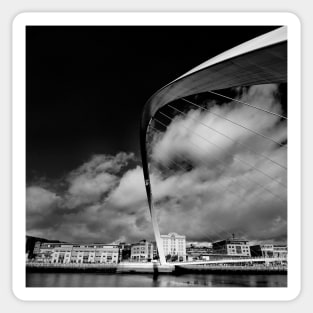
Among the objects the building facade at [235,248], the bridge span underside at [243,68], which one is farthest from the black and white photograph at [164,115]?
the building facade at [235,248]

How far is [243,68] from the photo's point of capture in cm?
314

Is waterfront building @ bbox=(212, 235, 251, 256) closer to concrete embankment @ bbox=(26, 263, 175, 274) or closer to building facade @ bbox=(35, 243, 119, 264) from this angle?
building facade @ bbox=(35, 243, 119, 264)

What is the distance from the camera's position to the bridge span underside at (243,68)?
2803 millimetres

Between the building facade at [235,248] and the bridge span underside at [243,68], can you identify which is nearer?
the bridge span underside at [243,68]

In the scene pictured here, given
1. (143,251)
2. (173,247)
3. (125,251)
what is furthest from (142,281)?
(125,251)

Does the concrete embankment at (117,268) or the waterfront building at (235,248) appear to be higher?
the concrete embankment at (117,268)

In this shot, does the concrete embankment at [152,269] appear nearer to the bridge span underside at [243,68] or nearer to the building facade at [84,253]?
the building facade at [84,253]

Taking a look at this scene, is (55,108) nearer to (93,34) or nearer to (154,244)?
(93,34)

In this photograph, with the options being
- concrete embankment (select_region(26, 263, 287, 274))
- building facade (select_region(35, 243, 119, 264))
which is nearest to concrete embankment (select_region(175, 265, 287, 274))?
concrete embankment (select_region(26, 263, 287, 274))

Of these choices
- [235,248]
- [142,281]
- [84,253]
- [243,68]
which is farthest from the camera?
[235,248]

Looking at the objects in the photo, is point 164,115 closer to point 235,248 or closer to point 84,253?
point 84,253

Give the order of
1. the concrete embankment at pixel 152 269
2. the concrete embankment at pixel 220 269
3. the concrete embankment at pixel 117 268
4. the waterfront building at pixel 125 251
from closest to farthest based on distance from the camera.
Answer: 1. the concrete embankment at pixel 117 268
2. the concrete embankment at pixel 152 269
3. the concrete embankment at pixel 220 269
4. the waterfront building at pixel 125 251

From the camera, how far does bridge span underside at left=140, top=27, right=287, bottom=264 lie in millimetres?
2803
